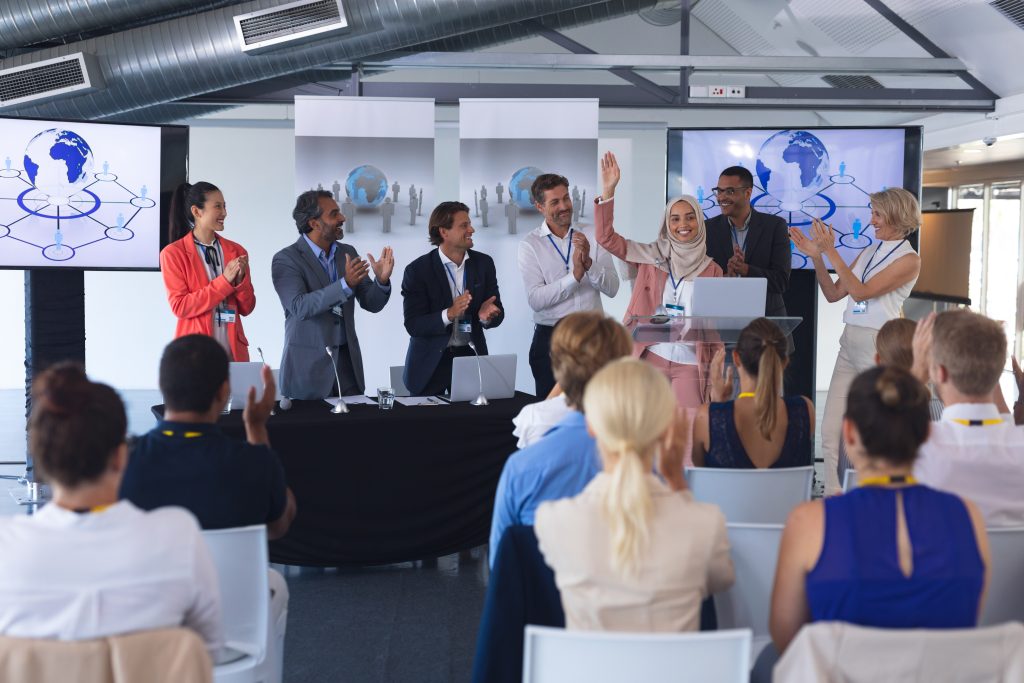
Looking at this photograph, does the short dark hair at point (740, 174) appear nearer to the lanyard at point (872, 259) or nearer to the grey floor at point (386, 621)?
the lanyard at point (872, 259)

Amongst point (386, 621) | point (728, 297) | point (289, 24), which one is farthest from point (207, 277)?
point (728, 297)

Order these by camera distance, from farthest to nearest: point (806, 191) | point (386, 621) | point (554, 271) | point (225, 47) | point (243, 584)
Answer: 1. point (806, 191)
2. point (225, 47)
3. point (554, 271)
4. point (386, 621)
5. point (243, 584)

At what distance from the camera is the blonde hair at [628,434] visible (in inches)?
69.9

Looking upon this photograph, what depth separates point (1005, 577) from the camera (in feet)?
7.62

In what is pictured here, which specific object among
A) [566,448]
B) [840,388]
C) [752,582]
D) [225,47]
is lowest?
[752,582]

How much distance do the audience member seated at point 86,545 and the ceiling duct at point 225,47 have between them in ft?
15.7

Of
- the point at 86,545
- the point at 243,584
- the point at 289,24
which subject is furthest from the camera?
the point at 289,24

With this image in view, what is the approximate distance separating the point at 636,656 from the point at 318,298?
10.8ft

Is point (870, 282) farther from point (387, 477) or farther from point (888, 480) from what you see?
point (888, 480)

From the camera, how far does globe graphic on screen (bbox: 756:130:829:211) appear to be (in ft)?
21.9

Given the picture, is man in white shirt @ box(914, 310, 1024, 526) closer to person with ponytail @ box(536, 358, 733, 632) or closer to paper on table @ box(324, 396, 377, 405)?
person with ponytail @ box(536, 358, 733, 632)

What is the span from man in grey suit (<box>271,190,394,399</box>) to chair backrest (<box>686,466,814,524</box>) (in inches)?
86.1

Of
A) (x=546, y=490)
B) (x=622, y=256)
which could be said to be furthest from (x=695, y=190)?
(x=546, y=490)

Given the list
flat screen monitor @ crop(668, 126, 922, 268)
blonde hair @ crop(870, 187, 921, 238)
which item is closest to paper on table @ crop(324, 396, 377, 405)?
blonde hair @ crop(870, 187, 921, 238)
